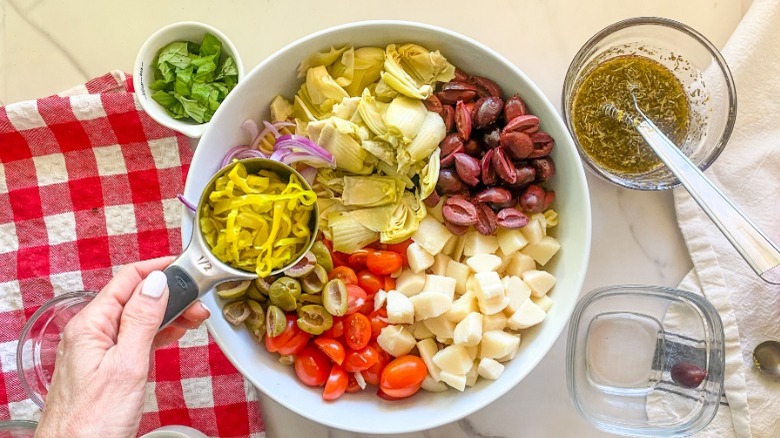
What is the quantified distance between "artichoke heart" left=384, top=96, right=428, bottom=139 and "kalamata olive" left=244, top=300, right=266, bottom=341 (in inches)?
19.4

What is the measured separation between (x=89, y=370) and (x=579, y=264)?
0.99 m

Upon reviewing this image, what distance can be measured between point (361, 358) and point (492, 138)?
0.56m

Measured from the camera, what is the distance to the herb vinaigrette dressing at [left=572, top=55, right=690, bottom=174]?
1652 millimetres

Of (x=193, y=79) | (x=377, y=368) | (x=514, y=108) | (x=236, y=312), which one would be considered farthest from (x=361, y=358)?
(x=193, y=79)

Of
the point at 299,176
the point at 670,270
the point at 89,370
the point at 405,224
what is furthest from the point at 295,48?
the point at 670,270

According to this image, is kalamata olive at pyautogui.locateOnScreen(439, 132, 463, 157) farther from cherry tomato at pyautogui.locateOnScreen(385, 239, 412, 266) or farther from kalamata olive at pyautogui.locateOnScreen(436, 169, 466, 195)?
cherry tomato at pyautogui.locateOnScreen(385, 239, 412, 266)

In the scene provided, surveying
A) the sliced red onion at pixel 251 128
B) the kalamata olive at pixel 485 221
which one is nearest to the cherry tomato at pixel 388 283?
the kalamata olive at pixel 485 221

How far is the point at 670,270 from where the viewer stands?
1.75 meters

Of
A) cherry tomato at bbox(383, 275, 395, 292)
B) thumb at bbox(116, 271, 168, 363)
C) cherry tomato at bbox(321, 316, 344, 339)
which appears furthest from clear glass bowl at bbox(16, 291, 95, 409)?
cherry tomato at bbox(383, 275, 395, 292)

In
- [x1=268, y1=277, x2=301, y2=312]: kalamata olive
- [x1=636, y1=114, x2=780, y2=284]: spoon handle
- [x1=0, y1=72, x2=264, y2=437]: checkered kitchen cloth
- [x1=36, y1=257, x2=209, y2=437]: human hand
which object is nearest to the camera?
[x1=36, y1=257, x2=209, y2=437]: human hand

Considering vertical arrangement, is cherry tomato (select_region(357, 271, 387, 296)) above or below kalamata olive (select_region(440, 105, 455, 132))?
below

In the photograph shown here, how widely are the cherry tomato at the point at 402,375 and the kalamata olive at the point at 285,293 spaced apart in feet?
0.83

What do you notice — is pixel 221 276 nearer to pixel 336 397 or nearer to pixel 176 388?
pixel 336 397

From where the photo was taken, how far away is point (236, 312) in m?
1.52
